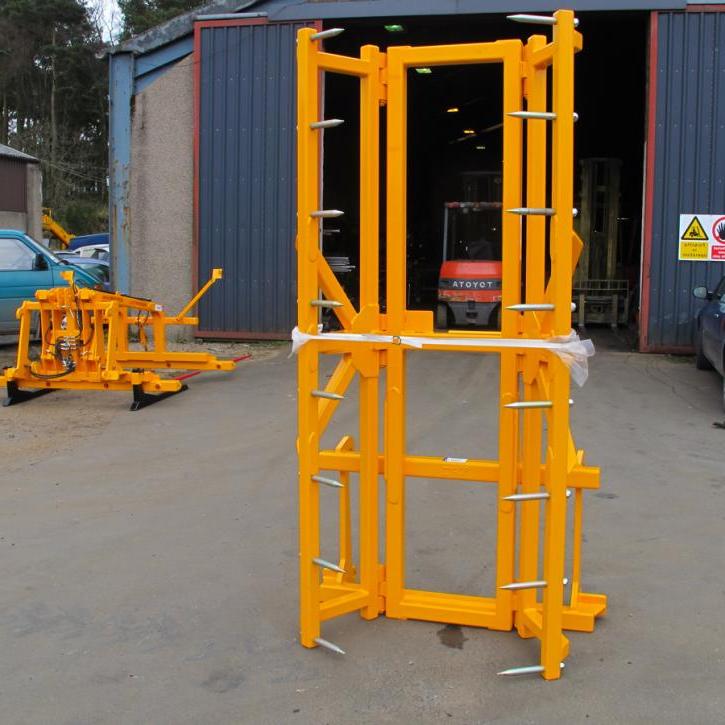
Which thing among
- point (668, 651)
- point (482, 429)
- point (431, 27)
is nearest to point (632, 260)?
point (431, 27)

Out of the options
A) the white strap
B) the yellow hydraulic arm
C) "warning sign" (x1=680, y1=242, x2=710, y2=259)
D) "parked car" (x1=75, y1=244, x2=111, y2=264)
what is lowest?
the white strap

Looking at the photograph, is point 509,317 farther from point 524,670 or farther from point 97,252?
point 97,252

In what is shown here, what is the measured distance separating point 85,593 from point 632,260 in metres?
18.0

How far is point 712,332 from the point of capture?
422 inches

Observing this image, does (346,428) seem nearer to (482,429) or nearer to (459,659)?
(482,429)

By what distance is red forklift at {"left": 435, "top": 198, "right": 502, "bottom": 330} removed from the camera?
15844 mm

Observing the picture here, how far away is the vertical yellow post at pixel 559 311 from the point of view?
132 inches

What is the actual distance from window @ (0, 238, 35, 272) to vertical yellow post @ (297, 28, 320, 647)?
11.7 meters

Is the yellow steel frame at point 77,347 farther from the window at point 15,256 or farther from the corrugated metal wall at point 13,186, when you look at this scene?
the corrugated metal wall at point 13,186

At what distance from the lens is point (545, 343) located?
3547mm

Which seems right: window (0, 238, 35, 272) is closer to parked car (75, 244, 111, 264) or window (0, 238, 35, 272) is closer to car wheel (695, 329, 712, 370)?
car wheel (695, 329, 712, 370)

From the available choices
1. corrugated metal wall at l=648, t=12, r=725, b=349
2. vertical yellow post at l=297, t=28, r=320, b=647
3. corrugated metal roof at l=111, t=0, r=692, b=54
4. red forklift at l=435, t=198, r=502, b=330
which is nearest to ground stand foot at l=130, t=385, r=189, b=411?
vertical yellow post at l=297, t=28, r=320, b=647

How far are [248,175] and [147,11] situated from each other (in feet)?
142

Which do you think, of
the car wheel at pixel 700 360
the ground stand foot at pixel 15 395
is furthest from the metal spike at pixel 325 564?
the car wheel at pixel 700 360
